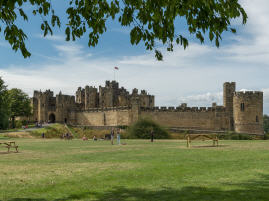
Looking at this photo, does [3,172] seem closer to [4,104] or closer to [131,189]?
[131,189]

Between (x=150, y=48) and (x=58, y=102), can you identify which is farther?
(x=58, y=102)

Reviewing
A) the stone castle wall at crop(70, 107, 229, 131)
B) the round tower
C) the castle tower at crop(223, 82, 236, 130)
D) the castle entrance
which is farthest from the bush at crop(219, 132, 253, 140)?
the castle entrance

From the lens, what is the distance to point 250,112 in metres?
55.0

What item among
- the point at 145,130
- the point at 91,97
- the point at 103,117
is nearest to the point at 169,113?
the point at 145,130

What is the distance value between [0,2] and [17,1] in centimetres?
37

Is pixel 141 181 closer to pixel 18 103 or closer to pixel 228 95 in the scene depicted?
pixel 228 95

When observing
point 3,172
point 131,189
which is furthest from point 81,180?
point 3,172

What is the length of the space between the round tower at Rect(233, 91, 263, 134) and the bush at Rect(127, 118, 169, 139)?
1370 centimetres

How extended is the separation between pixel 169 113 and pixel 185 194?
5393cm

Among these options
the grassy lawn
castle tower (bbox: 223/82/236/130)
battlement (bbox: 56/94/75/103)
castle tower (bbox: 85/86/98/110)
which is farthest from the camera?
castle tower (bbox: 85/86/98/110)

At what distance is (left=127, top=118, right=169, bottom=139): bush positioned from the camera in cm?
4883

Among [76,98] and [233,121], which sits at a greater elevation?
[76,98]

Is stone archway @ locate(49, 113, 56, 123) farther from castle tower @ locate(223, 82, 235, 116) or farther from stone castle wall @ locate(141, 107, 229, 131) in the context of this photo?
castle tower @ locate(223, 82, 235, 116)

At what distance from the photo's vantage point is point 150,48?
892 centimetres
